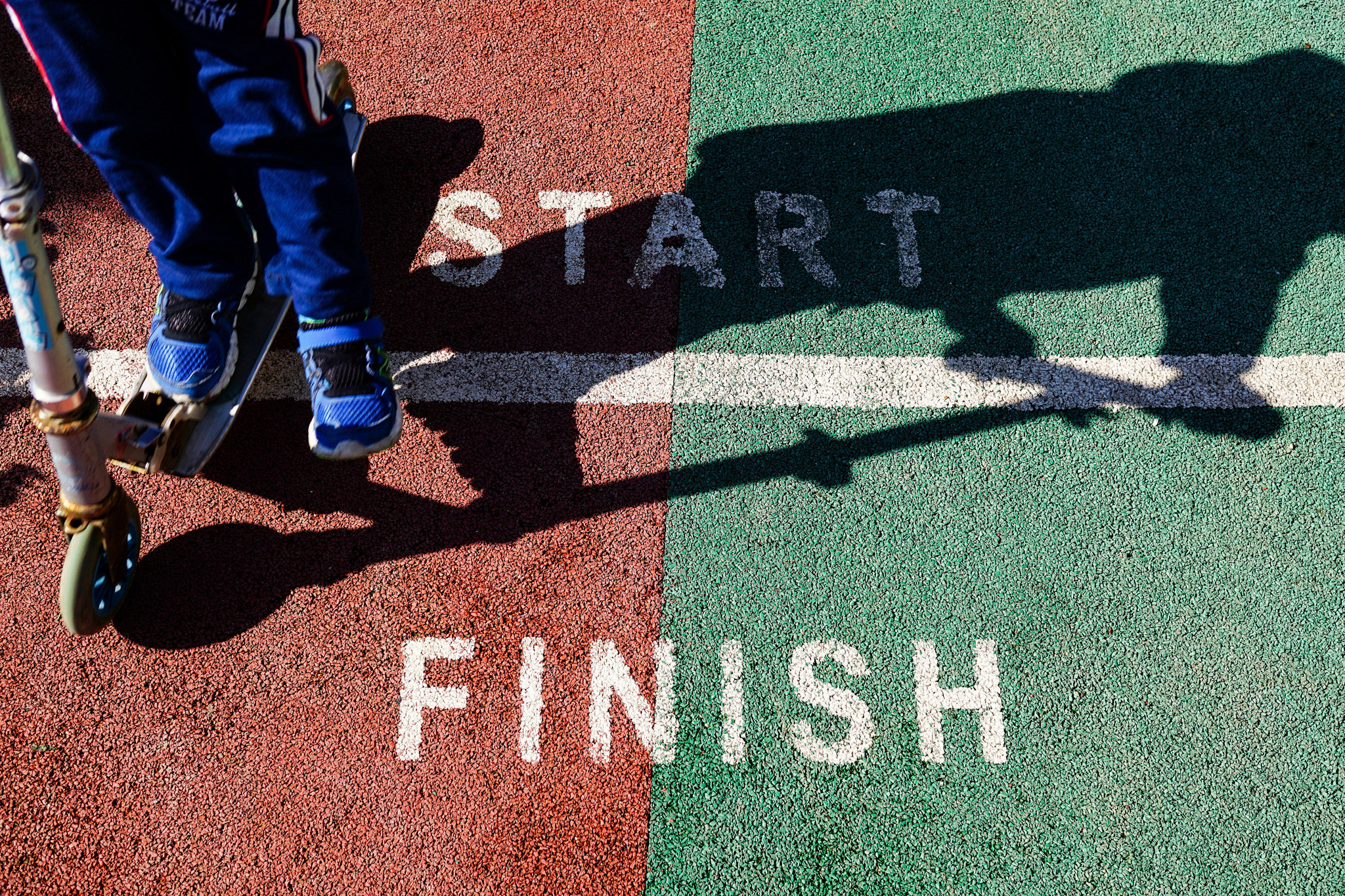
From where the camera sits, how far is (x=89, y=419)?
2.60 metres

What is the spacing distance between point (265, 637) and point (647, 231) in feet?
6.40

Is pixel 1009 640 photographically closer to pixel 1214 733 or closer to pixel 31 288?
pixel 1214 733

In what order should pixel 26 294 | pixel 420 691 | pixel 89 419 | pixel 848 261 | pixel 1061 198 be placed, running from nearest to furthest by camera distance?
pixel 26 294, pixel 89 419, pixel 420 691, pixel 848 261, pixel 1061 198

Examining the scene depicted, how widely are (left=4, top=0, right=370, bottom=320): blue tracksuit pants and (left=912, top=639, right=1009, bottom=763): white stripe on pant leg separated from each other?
2.06 metres

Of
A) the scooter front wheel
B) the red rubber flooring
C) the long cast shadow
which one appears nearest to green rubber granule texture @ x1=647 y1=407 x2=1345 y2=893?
the long cast shadow

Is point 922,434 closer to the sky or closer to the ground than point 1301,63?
closer to the ground

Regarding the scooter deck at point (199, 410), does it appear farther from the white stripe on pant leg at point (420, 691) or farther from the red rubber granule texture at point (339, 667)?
the white stripe on pant leg at point (420, 691)

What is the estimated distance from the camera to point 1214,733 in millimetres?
2752

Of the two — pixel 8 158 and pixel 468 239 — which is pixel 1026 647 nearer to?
pixel 468 239

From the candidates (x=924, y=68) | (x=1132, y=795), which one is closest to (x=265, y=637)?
(x=1132, y=795)

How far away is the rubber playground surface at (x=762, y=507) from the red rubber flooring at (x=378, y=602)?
1cm

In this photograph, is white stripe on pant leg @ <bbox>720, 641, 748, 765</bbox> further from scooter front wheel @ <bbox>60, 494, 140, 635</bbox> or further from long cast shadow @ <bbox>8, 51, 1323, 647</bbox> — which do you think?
scooter front wheel @ <bbox>60, 494, 140, 635</bbox>

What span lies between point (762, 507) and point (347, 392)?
1349 mm

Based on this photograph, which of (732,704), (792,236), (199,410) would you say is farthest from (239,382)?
(792,236)
